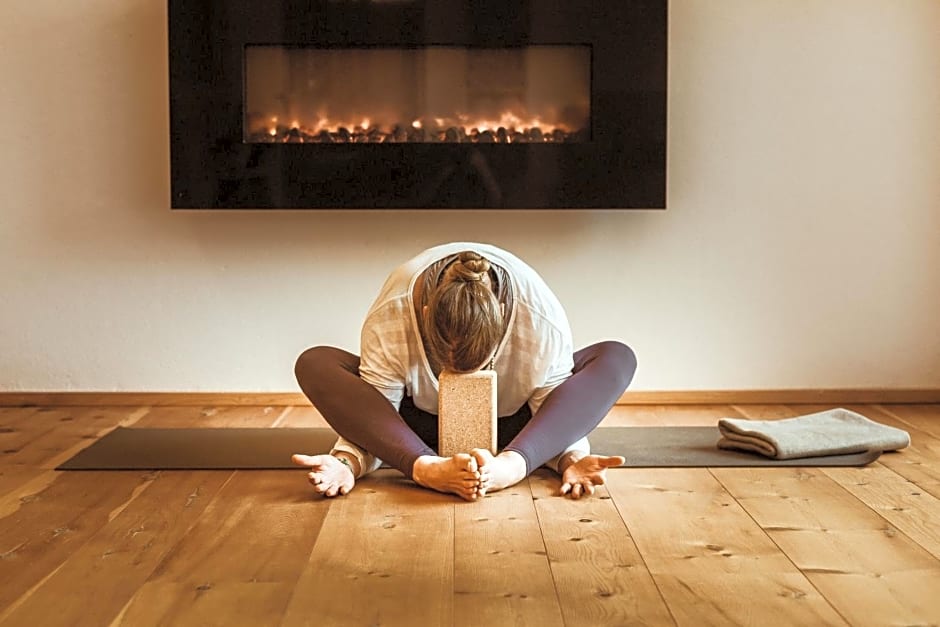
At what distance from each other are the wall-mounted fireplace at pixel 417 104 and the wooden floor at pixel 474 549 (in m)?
1.13

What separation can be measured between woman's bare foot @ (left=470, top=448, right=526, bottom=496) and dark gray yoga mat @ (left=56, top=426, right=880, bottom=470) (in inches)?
16.0

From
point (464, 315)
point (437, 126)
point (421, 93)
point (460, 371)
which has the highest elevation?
point (421, 93)

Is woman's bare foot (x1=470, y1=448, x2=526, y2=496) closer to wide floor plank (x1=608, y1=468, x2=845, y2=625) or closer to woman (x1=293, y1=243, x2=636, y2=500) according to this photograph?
woman (x1=293, y1=243, x2=636, y2=500)

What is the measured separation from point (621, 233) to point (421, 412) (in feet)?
4.25

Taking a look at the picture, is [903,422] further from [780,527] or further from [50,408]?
[50,408]

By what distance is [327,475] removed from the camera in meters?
2.54

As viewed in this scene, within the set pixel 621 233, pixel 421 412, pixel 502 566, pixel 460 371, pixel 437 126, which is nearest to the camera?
pixel 502 566

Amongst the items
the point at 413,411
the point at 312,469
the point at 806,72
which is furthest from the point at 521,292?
the point at 806,72

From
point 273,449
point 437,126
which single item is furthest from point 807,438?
point 437,126

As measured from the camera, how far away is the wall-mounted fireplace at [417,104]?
364 cm

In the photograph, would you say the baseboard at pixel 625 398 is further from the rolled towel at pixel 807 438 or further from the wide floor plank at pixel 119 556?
the wide floor plank at pixel 119 556

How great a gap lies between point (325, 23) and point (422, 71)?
32 cm

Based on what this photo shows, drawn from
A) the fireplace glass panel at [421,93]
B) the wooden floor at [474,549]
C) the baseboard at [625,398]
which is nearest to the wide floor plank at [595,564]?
the wooden floor at [474,549]

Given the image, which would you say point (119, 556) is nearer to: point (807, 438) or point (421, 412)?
point (421, 412)
